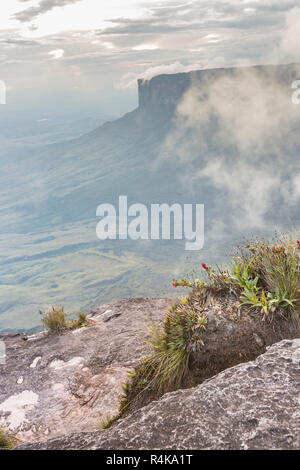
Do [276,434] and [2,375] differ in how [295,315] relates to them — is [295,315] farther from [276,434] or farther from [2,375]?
[2,375]

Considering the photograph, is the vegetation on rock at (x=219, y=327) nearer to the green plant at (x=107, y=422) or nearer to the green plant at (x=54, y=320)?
the green plant at (x=107, y=422)

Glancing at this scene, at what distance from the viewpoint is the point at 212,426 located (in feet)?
10.7

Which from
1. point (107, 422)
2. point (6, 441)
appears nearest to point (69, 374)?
point (6, 441)

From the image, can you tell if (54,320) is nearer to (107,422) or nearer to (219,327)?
(107,422)

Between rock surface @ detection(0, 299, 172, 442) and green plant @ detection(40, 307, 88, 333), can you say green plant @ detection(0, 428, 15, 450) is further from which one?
green plant @ detection(40, 307, 88, 333)

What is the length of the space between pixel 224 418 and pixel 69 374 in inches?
192

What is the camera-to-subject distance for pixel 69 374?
24.7 feet

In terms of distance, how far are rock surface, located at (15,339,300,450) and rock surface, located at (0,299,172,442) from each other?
202 centimetres

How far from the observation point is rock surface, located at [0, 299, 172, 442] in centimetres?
606

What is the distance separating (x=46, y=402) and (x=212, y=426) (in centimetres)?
443

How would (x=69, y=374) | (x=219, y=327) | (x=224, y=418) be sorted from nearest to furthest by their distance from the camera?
(x=224, y=418) < (x=219, y=327) < (x=69, y=374)

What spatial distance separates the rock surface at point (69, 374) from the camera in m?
6.06
